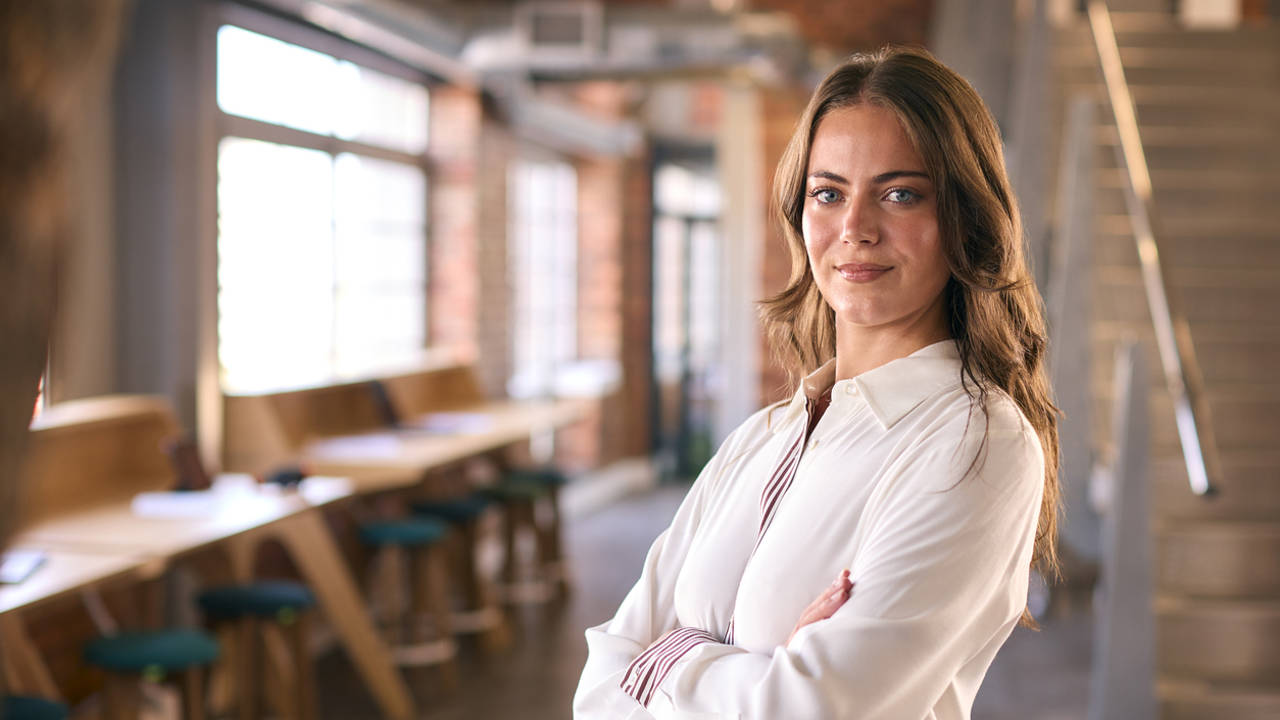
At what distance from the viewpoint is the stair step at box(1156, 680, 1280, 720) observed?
3.11 metres

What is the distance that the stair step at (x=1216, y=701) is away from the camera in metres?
3.11

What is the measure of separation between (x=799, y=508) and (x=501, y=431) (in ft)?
14.7

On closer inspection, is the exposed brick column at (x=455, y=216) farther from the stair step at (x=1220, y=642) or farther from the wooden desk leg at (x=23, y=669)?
the stair step at (x=1220, y=642)

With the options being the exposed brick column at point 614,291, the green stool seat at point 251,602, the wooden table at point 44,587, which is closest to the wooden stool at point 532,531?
the green stool seat at point 251,602

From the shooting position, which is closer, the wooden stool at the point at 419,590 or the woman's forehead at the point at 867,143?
the woman's forehead at the point at 867,143

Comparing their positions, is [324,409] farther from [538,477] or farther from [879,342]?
[879,342]

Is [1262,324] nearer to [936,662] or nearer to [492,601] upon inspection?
[492,601]

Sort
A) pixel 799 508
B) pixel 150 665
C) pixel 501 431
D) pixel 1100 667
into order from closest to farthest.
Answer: pixel 799 508
pixel 150 665
pixel 1100 667
pixel 501 431

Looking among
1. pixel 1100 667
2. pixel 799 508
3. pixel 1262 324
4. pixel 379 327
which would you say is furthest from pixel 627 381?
pixel 799 508

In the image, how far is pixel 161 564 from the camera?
3.15m

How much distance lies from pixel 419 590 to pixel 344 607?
25.4 inches

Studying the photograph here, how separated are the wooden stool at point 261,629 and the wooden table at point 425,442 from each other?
0.66m

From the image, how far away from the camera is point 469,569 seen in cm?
559

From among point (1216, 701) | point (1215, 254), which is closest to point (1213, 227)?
point (1215, 254)
